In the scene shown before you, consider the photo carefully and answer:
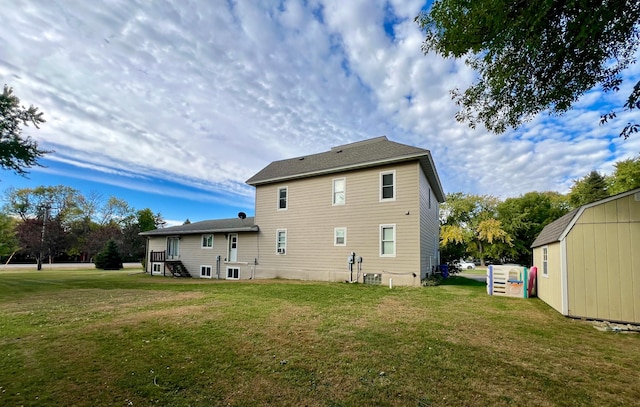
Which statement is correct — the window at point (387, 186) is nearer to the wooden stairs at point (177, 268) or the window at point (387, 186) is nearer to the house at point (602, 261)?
the house at point (602, 261)

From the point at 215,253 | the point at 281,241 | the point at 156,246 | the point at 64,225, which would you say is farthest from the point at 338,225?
the point at 64,225

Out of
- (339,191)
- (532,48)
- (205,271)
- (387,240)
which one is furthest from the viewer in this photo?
(205,271)

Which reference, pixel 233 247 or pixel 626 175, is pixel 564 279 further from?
pixel 626 175

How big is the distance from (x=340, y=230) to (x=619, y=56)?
36.2 feet

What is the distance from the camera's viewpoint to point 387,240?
13.4m

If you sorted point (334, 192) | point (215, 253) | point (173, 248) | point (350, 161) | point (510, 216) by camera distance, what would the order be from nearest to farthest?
point (350, 161)
point (334, 192)
point (215, 253)
point (173, 248)
point (510, 216)

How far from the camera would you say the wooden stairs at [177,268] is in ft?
65.8

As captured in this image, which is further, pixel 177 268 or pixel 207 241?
pixel 177 268

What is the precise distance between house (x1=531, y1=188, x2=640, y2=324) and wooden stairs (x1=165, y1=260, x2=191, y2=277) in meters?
20.2

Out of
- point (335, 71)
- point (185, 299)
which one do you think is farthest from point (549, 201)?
A: point (185, 299)

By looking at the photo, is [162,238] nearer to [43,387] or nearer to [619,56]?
[43,387]

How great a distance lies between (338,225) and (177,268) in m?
12.8

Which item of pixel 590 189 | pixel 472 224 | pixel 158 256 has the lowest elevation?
pixel 158 256

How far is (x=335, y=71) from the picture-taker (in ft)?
41.9
